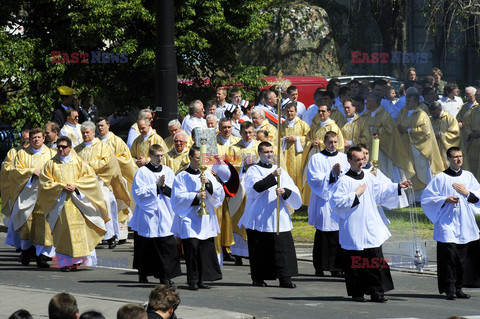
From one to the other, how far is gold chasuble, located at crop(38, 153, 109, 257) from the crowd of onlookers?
20.2ft

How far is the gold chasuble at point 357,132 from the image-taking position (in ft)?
58.4

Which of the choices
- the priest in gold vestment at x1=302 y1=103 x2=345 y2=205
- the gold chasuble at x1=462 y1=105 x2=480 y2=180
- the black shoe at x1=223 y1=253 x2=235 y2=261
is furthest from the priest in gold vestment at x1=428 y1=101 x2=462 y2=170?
the black shoe at x1=223 y1=253 x2=235 y2=261

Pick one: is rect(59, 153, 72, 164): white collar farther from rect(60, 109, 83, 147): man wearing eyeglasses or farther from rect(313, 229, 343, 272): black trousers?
rect(313, 229, 343, 272): black trousers

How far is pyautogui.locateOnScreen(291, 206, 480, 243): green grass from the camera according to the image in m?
16.0

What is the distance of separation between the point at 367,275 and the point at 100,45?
418 inches

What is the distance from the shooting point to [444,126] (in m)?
18.8

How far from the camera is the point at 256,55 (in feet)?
93.4

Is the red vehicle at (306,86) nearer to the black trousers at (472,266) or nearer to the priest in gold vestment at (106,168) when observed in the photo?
the priest in gold vestment at (106,168)

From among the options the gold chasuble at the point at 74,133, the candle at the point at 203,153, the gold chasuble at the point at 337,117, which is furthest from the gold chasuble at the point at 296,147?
the candle at the point at 203,153

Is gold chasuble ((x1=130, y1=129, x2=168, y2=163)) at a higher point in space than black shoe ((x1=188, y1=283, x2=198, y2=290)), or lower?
higher

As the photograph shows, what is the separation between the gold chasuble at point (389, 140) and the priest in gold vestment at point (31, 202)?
6.49 metres

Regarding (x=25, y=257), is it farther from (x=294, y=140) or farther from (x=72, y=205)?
(x=294, y=140)

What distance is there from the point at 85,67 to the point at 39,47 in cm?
95

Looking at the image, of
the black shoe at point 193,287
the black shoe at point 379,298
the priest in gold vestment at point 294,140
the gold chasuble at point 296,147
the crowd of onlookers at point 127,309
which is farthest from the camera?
the gold chasuble at point 296,147
